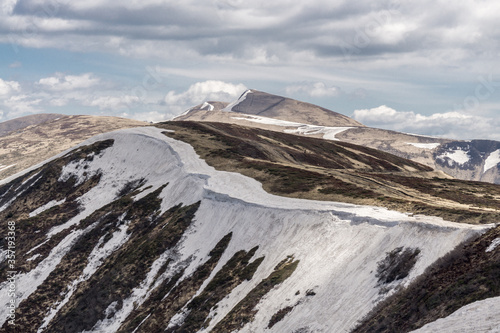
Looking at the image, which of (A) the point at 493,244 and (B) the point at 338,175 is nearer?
(A) the point at 493,244

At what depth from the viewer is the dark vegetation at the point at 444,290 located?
2461 centimetres

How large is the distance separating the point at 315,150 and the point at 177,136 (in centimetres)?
4968

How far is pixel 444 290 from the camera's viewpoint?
86.8ft

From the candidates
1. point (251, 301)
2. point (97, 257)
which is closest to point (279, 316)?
point (251, 301)

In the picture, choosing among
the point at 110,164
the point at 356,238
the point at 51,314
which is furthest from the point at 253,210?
the point at 110,164

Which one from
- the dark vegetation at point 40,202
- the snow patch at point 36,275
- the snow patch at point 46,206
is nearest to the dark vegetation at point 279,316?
the snow patch at point 36,275

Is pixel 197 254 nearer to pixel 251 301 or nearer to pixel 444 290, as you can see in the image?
pixel 251 301

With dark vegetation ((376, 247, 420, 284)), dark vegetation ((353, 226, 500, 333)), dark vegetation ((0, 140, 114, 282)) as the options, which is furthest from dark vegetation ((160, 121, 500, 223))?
dark vegetation ((0, 140, 114, 282))

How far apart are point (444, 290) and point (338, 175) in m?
56.4

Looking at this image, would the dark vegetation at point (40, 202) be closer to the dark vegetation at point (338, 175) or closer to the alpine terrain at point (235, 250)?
the alpine terrain at point (235, 250)

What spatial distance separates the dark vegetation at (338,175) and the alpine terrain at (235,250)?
22.1 inches

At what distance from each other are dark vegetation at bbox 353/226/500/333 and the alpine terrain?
118 mm

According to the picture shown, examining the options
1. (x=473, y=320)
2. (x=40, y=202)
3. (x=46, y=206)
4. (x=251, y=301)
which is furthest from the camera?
(x=40, y=202)

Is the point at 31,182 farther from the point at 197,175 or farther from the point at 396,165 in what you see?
the point at 396,165
